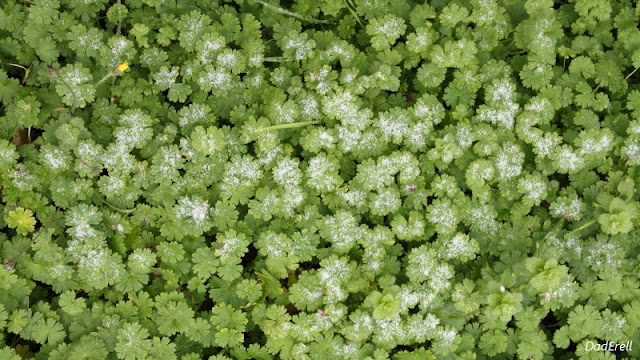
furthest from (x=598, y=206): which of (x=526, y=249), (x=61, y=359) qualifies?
(x=61, y=359)

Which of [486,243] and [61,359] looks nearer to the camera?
[61,359]

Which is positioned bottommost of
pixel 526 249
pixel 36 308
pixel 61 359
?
pixel 61 359

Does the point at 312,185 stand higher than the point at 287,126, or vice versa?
the point at 287,126

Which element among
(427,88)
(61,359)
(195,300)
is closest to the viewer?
(61,359)

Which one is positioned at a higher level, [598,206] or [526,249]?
[598,206]

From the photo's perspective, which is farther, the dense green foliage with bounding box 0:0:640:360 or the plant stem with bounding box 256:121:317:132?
the plant stem with bounding box 256:121:317:132

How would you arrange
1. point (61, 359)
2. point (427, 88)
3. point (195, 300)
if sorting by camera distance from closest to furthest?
point (61, 359) → point (195, 300) → point (427, 88)

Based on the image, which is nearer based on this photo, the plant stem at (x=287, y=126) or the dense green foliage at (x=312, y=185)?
the dense green foliage at (x=312, y=185)

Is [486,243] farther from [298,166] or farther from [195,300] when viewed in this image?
[195,300]
